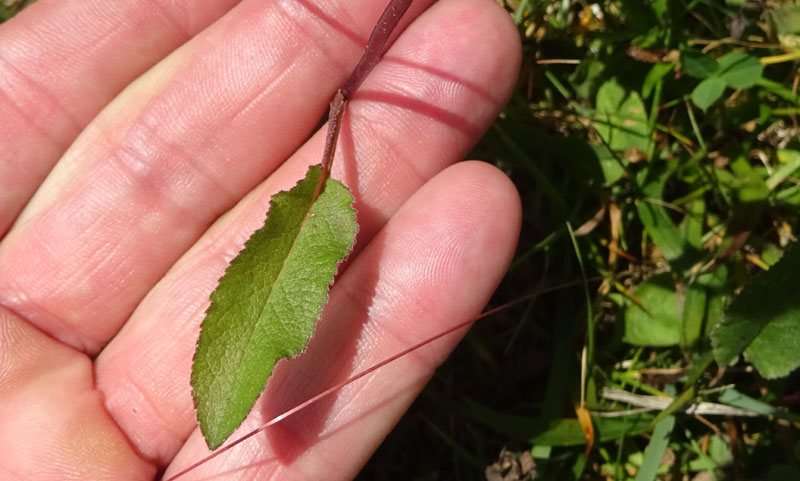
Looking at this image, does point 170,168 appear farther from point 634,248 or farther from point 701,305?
point 701,305

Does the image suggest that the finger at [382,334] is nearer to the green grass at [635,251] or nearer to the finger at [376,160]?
the finger at [376,160]

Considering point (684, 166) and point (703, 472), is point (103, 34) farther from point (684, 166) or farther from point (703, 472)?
point (703, 472)

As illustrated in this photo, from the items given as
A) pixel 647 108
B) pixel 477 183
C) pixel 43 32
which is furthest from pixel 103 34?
pixel 647 108

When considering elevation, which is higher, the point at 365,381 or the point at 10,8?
the point at 10,8

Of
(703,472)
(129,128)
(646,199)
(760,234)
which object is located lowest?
(703,472)

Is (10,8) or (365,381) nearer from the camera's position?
(365,381)

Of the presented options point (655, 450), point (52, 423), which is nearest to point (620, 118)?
point (655, 450)

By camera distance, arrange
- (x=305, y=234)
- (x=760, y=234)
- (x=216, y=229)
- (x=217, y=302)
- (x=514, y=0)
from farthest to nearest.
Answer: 1. (x=514, y=0)
2. (x=760, y=234)
3. (x=216, y=229)
4. (x=305, y=234)
5. (x=217, y=302)
